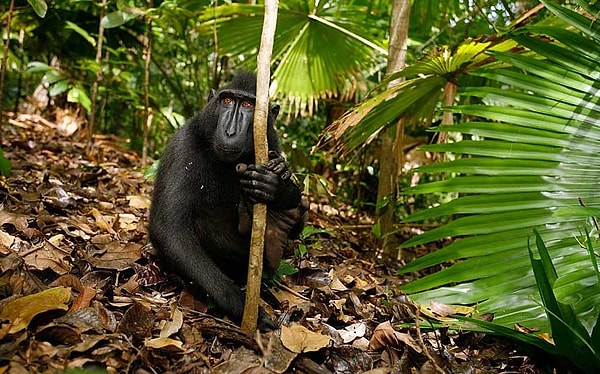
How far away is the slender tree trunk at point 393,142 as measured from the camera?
4527 mm

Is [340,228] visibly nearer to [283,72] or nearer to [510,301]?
[283,72]

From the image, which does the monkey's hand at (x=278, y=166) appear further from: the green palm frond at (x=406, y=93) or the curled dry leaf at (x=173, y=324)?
the green palm frond at (x=406, y=93)

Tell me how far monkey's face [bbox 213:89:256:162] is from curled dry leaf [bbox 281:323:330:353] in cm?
95

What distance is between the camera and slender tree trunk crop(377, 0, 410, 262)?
453cm

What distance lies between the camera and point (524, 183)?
2742 millimetres

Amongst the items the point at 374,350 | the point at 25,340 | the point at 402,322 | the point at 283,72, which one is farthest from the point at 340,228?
the point at 25,340

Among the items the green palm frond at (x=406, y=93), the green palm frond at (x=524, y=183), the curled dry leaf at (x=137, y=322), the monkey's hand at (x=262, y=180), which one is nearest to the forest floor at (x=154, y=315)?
the curled dry leaf at (x=137, y=322)

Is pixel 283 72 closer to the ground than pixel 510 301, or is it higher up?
higher up

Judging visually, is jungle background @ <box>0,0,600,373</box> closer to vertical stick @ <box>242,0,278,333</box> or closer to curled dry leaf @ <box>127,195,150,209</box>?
curled dry leaf @ <box>127,195,150,209</box>

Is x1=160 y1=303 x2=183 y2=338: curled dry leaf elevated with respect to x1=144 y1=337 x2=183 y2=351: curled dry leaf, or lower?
lower

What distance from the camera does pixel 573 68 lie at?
2.79m

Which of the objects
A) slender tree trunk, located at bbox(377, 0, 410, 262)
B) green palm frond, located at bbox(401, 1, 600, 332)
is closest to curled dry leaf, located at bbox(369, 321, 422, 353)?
green palm frond, located at bbox(401, 1, 600, 332)

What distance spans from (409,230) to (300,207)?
394cm

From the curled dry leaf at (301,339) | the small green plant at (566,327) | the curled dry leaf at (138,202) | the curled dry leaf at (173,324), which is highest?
the small green plant at (566,327)
